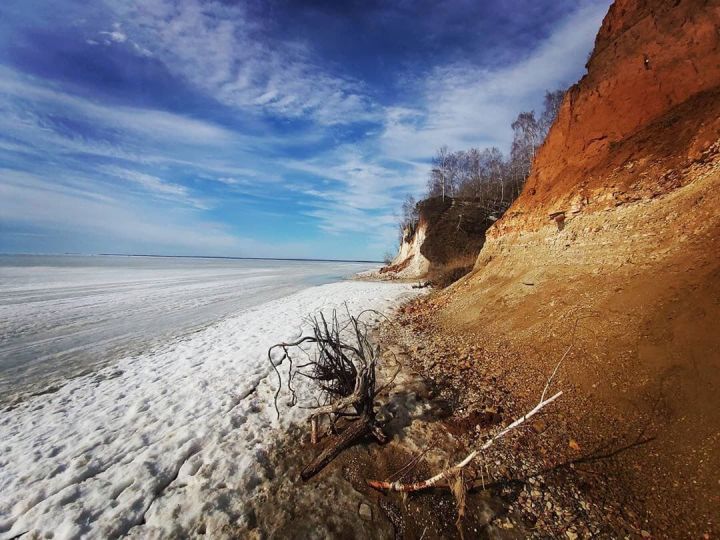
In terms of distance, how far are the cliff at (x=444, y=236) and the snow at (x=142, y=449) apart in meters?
23.8

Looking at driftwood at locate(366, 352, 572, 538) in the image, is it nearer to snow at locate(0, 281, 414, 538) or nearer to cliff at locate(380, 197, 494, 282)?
snow at locate(0, 281, 414, 538)

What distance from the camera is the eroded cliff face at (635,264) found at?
160 inches

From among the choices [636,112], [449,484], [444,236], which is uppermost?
[636,112]

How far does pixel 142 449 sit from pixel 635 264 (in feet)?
31.4

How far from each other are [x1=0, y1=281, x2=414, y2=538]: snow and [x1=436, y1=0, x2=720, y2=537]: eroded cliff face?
Answer: 479 centimetres

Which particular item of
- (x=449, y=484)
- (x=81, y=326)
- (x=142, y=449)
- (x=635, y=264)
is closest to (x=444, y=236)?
(x=635, y=264)

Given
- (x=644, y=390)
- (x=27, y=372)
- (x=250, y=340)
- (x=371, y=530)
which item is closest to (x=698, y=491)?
(x=644, y=390)

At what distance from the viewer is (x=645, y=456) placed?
4004 mm

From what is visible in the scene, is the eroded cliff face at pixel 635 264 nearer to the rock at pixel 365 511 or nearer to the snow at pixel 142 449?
the rock at pixel 365 511

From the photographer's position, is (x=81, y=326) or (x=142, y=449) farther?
(x=81, y=326)

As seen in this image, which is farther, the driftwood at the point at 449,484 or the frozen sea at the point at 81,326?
the frozen sea at the point at 81,326

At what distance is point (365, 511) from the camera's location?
3.73 metres

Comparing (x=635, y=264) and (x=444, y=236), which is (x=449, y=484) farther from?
(x=444, y=236)

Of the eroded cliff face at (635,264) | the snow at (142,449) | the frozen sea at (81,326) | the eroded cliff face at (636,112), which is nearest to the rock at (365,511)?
the snow at (142,449)
